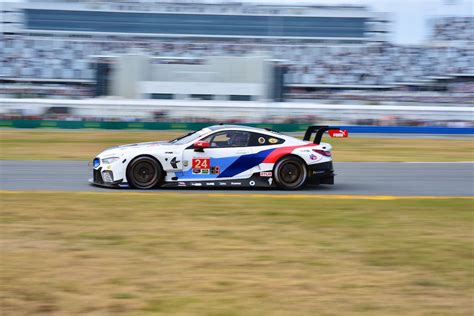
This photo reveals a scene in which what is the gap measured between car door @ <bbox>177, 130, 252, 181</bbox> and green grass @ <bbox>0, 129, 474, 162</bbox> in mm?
7122

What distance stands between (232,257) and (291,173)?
5088 millimetres

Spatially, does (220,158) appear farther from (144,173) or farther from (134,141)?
(134,141)

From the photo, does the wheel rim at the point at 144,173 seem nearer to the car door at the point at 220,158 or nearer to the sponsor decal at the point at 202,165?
the car door at the point at 220,158

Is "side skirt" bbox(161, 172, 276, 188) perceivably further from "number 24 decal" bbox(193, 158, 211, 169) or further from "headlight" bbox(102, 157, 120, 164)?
"headlight" bbox(102, 157, 120, 164)

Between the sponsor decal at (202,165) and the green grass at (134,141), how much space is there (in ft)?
23.4

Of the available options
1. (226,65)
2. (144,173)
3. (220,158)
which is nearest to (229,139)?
(220,158)

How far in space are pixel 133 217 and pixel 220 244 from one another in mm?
1725

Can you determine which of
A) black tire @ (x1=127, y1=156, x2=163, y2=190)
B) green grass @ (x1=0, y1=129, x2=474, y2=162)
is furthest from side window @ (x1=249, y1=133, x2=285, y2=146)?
green grass @ (x1=0, y1=129, x2=474, y2=162)

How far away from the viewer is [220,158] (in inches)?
429

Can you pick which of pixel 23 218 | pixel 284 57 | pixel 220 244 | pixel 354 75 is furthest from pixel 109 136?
pixel 284 57

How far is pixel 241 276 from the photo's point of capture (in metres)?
5.57

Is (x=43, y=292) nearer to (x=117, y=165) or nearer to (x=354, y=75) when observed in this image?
(x=117, y=165)

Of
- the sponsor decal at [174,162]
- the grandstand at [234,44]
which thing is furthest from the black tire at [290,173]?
the grandstand at [234,44]

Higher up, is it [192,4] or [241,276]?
[192,4]
